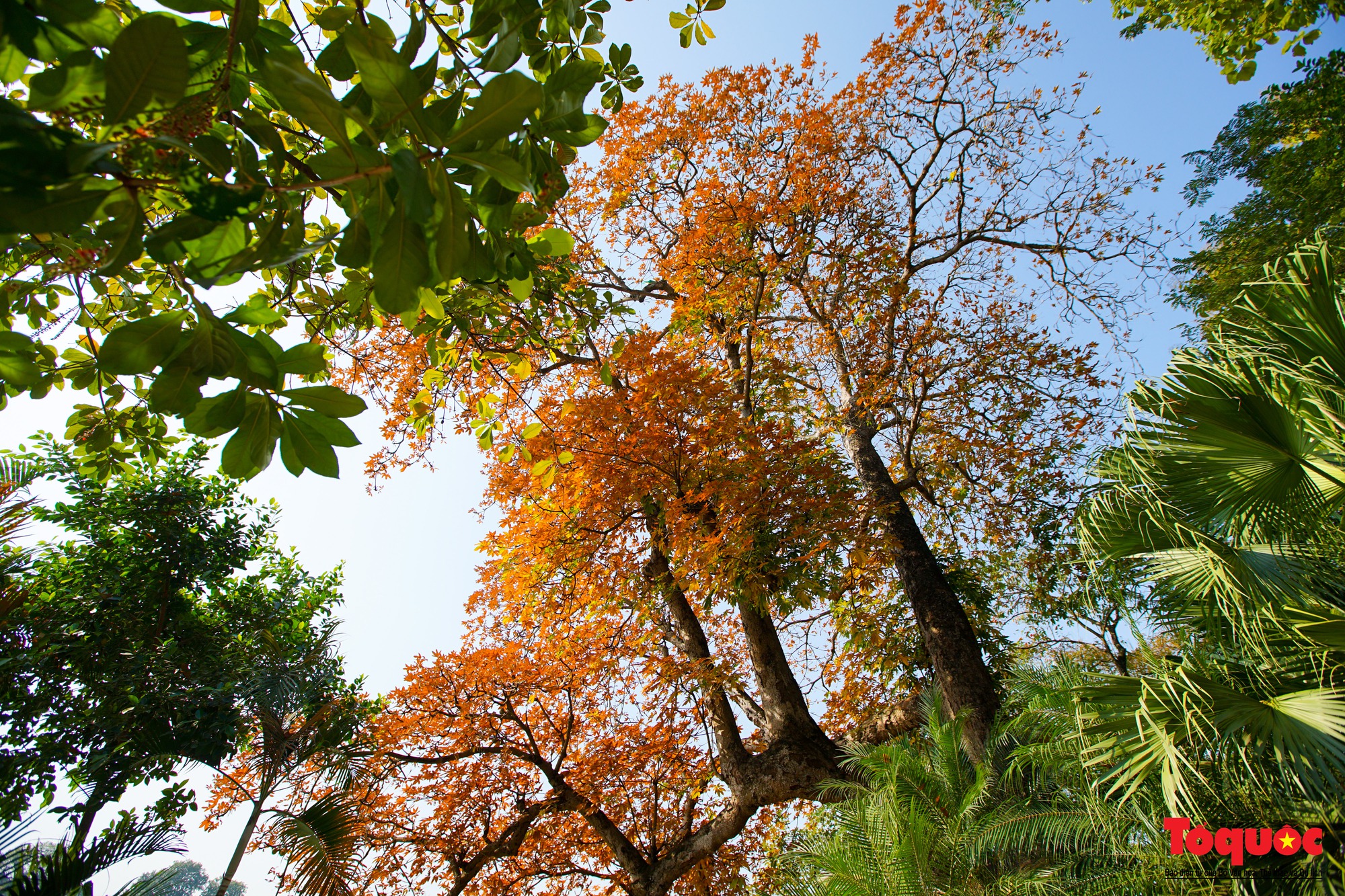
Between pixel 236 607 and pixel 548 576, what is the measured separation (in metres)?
6.01

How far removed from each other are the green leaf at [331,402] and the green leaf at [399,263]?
171mm

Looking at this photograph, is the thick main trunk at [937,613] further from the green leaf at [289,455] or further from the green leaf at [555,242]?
the green leaf at [289,455]

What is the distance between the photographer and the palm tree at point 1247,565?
2.88 m

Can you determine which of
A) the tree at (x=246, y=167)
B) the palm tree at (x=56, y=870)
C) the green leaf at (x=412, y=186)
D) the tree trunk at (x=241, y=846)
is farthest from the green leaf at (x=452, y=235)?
the tree trunk at (x=241, y=846)

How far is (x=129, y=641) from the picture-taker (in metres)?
8.20

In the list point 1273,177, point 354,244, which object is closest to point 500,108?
point 354,244

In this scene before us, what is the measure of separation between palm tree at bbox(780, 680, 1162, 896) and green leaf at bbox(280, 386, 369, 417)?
352 cm

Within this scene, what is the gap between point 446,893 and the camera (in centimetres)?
660

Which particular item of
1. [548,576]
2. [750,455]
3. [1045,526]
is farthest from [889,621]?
[548,576]

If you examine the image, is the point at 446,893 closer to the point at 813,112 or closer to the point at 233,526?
the point at 233,526

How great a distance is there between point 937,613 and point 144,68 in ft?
22.5

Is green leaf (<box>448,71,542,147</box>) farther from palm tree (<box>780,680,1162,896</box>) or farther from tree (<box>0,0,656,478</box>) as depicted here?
palm tree (<box>780,680,1162,896</box>)

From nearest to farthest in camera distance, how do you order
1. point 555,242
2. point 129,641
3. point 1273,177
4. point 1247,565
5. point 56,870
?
point 555,242
point 1247,565
point 56,870
point 129,641
point 1273,177

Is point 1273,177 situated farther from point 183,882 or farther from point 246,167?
point 183,882
